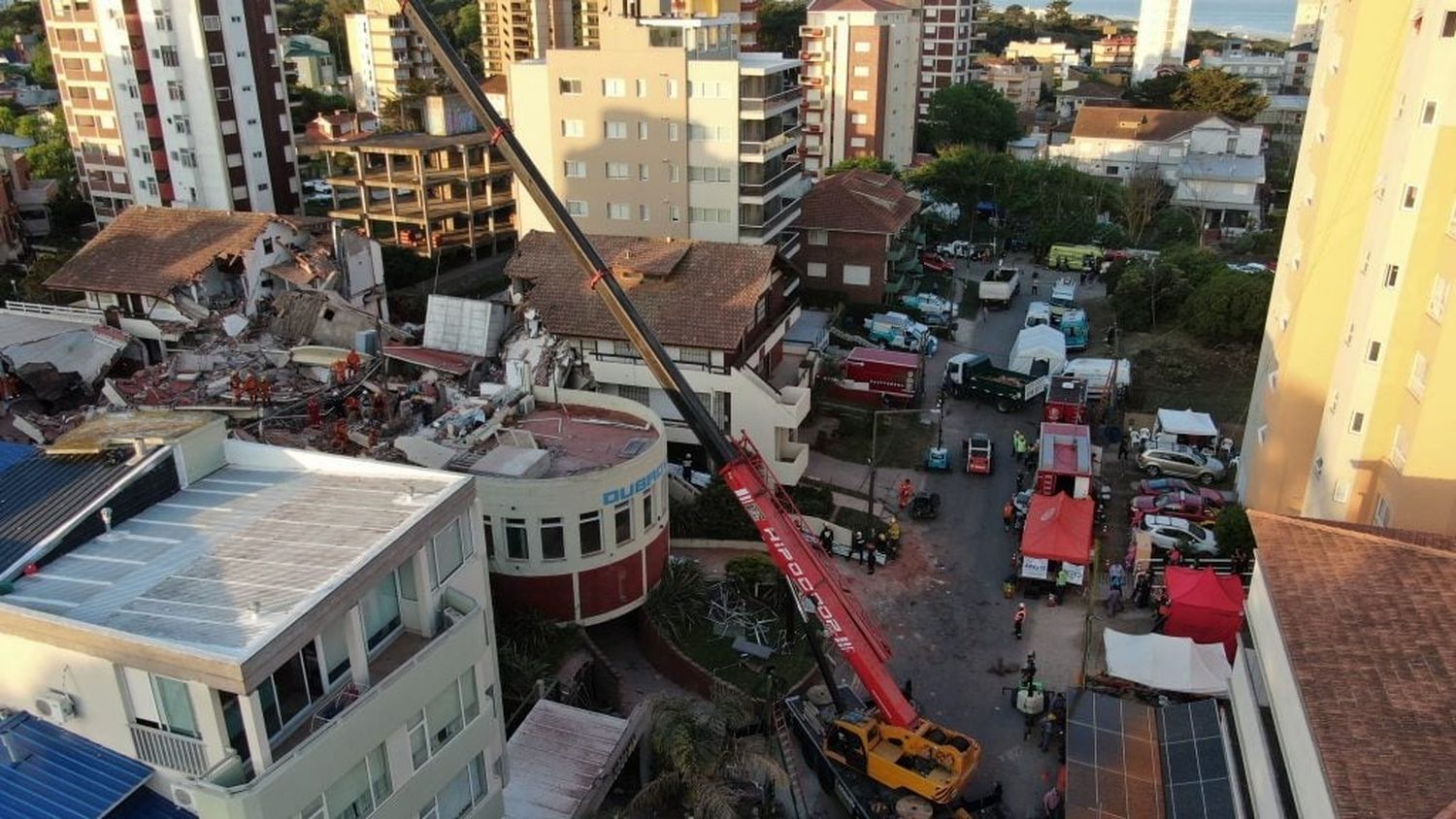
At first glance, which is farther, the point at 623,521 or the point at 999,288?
the point at 999,288

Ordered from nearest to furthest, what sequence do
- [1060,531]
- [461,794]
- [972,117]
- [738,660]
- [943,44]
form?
[461,794], [738,660], [1060,531], [972,117], [943,44]

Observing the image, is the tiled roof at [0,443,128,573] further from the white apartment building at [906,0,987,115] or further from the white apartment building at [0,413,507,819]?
the white apartment building at [906,0,987,115]

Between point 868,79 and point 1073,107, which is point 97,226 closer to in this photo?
point 868,79

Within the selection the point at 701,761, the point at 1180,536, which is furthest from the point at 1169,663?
the point at 701,761

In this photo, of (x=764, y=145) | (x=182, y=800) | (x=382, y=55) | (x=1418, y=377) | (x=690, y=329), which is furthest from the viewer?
(x=382, y=55)

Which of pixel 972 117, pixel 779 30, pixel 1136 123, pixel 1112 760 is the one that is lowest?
pixel 1112 760

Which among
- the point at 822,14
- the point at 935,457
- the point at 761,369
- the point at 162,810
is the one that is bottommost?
the point at 935,457

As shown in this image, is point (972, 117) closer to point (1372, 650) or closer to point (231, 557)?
point (1372, 650)

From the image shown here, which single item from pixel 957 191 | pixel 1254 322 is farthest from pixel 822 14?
pixel 1254 322
